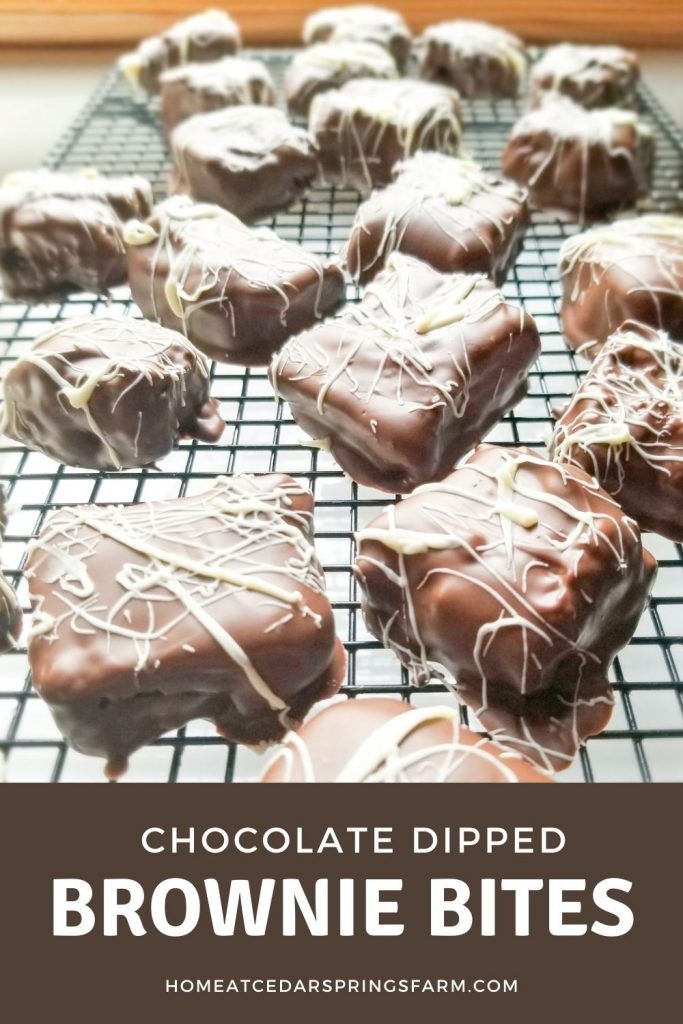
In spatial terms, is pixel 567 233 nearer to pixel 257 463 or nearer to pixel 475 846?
pixel 257 463

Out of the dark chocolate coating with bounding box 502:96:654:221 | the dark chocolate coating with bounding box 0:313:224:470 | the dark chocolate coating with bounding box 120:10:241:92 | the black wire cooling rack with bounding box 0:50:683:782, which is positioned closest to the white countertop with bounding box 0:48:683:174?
the black wire cooling rack with bounding box 0:50:683:782

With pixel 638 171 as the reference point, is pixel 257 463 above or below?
below

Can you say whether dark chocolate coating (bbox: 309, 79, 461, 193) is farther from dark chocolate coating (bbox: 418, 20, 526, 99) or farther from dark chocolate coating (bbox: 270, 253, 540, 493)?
dark chocolate coating (bbox: 270, 253, 540, 493)

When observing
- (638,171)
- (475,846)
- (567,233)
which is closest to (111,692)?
(475,846)

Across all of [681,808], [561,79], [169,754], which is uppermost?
[561,79]

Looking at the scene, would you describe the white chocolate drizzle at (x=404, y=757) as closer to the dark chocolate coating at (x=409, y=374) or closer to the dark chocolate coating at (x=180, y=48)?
the dark chocolate coating at (x=409, y=374)

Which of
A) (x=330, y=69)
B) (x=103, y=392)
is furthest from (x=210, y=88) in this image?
(x=103, y=392)

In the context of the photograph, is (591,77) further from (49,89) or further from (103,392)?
(103,392)
